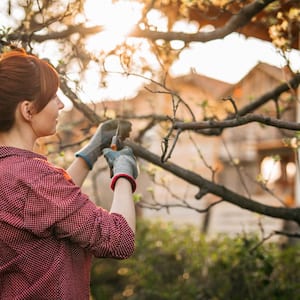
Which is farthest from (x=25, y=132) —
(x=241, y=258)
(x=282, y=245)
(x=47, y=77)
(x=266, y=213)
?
(x=282, y=245)

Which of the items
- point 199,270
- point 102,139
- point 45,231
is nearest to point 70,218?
point 45,231

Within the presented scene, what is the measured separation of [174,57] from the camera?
4996 mm

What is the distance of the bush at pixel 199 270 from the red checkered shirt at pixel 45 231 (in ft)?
11.6

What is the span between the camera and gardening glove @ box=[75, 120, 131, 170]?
2.81 m

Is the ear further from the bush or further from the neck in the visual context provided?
the bush

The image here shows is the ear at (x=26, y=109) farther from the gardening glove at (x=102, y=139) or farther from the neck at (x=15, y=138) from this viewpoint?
the gardening glove at (x=102, y=139)

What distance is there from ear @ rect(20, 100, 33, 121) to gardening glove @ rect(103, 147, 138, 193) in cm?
37

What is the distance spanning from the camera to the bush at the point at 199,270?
597cm

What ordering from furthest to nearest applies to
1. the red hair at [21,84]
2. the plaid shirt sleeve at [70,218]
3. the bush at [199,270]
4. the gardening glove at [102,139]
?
the bush at [199,270] → the gardening glove at [102,139] → the red hair at [21,84] → the plaid shirt sleeve at [70,218]

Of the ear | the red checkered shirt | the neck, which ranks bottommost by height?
the red checkered shirt

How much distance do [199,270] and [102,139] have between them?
13.8 feet

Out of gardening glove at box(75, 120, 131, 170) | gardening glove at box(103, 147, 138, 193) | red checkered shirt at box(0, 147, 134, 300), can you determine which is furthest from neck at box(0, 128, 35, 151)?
gardening glove at box(75, 120, 131, 170)

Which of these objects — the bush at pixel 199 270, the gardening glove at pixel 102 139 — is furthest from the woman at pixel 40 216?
the bush at pixel 199 270

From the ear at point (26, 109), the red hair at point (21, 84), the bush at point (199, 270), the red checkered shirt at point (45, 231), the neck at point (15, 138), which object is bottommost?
the bush at point (199, 270)
